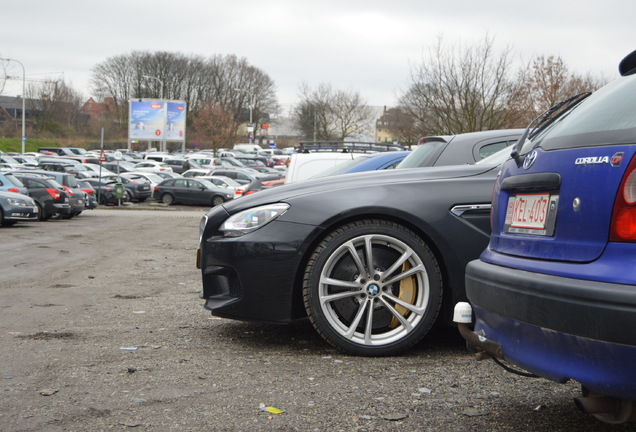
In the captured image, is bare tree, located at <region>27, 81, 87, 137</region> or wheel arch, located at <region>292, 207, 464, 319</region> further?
bare tree, located at <region>27, 81, 87, 137</region>

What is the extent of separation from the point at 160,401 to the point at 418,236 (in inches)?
72.7

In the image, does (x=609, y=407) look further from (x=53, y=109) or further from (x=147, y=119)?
(x=53, y=109)

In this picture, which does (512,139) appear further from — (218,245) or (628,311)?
(628,311)

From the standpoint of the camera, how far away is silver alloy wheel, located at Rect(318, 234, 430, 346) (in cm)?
464

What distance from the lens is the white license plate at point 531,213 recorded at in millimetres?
2959

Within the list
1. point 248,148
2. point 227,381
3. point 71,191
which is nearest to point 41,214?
point 71,191

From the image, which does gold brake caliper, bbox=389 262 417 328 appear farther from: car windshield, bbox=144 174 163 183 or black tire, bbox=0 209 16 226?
car windshield, bbox=144 174 163 183

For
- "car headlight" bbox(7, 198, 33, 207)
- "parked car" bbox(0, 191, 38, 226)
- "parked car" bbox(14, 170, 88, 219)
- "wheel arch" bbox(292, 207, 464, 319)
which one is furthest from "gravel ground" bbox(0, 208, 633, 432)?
"parked car" bbox(14, 170, 88, 219)

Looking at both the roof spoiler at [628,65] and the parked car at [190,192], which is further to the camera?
the parked car at [190,192]

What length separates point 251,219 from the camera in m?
4.88

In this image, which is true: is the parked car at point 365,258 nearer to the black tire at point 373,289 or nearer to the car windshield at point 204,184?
the black tire at point 373,289

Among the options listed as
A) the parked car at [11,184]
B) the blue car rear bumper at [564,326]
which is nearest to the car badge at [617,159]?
the blue car rear bumper at [564,326]

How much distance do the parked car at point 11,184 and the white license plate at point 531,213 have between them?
72.2ft

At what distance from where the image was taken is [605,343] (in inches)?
99.7
